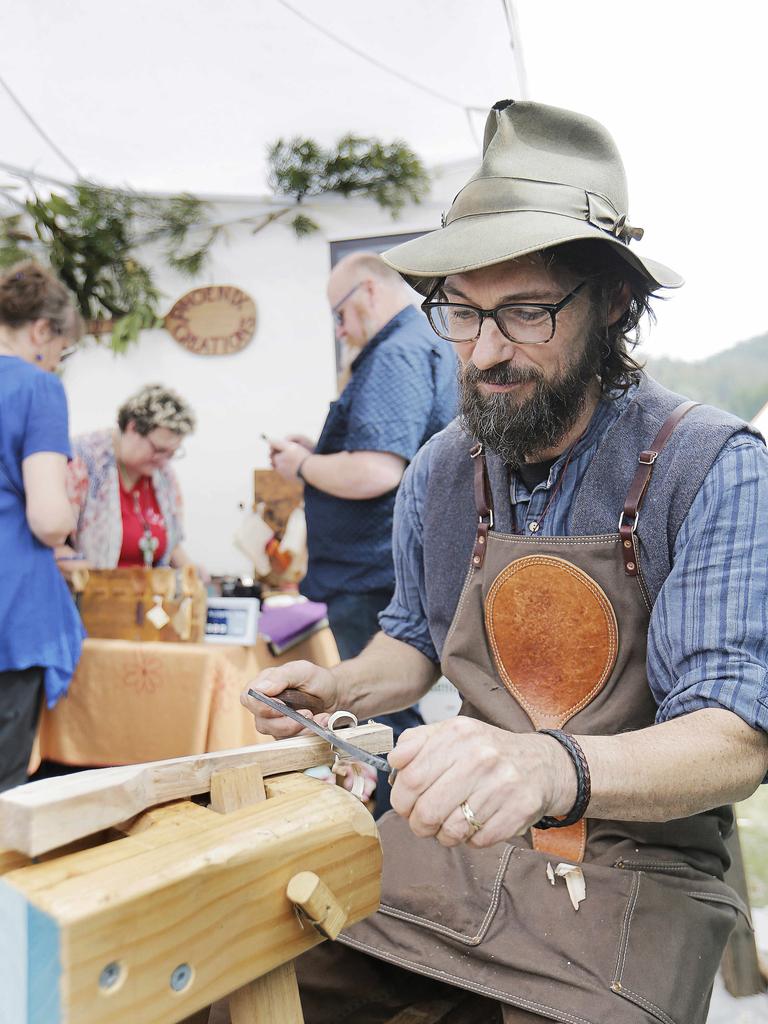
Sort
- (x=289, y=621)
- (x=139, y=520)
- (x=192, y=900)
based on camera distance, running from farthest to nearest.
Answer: (x=139, y=520)
(x=289, y=621)
(x=192, y=900)

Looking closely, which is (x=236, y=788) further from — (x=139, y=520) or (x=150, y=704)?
(x=139, y=520)

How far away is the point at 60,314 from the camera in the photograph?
271cm

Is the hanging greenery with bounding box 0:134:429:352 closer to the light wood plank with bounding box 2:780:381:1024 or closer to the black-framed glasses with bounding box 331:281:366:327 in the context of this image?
the black-framed glasses with bounding box 331:281:366:327

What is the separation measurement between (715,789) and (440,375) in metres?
2.01

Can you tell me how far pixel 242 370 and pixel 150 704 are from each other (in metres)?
2.26

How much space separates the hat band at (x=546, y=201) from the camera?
1240 mm

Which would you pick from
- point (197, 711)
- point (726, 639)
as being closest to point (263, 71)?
point (197, 711)

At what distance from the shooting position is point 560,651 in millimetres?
1249

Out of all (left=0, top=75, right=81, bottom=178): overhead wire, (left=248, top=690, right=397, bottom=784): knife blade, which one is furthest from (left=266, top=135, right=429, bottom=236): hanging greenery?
(left=248, top=690, right=397, bottom=784): knife blade

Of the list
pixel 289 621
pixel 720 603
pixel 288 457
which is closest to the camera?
pixel 720 603

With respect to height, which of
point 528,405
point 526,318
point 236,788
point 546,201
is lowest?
point 236,788

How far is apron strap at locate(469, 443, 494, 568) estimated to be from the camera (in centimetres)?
137

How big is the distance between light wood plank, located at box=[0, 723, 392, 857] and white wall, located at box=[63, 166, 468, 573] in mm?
3753

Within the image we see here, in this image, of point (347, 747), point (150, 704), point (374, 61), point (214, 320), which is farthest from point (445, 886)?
point (214, 320)
